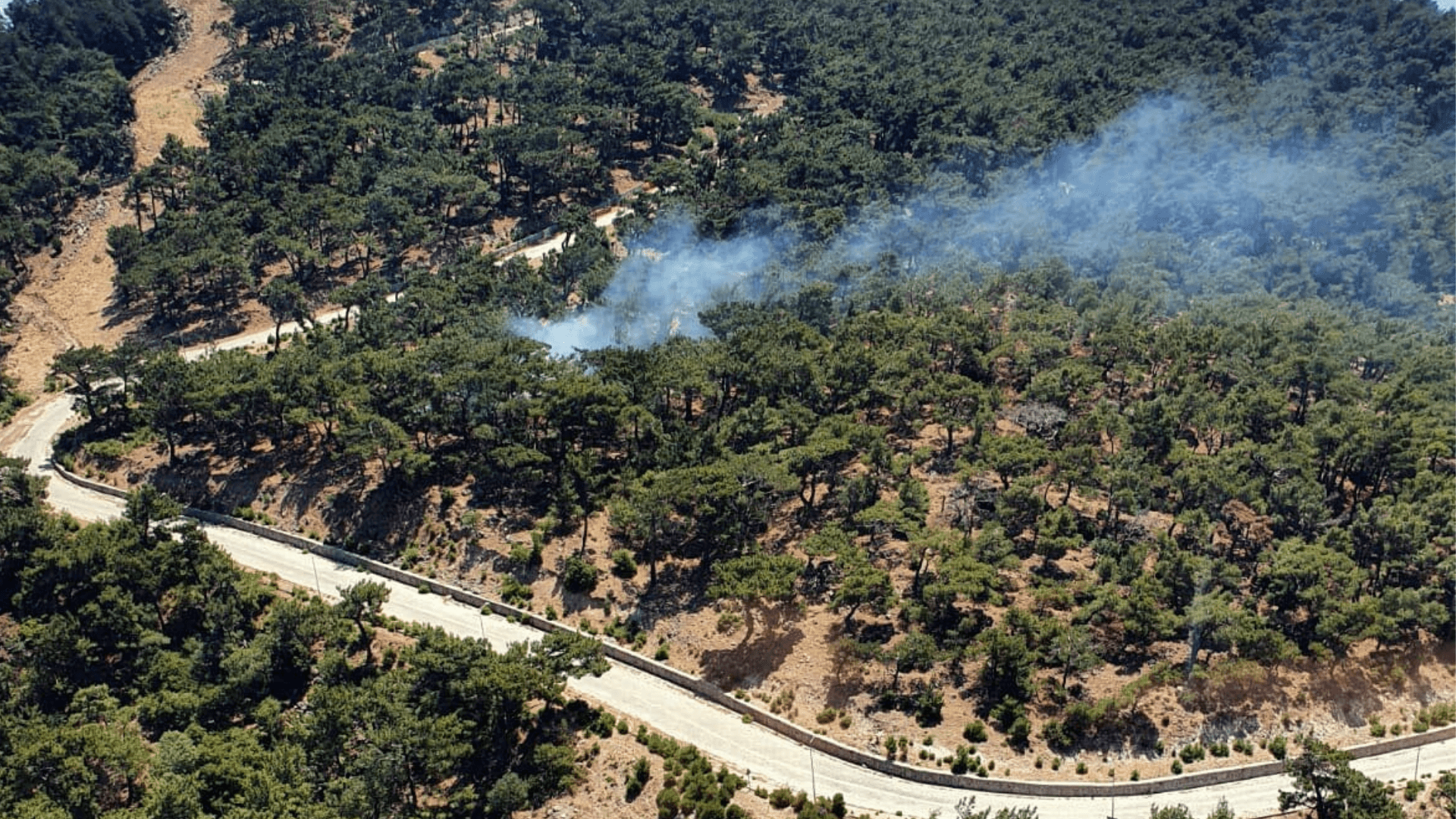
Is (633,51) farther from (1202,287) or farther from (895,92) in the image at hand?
(1202,287)

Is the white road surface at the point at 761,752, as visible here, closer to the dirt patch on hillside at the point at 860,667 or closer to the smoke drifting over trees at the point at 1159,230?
the dirt patch on hillside at the point at 860,667

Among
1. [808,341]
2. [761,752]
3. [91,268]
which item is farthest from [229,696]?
[91,268]

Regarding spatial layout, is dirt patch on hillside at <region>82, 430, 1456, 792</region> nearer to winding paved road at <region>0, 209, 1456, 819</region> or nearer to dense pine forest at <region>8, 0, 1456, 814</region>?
dense pine forest at <region>8, 0, 1456, 814</region>

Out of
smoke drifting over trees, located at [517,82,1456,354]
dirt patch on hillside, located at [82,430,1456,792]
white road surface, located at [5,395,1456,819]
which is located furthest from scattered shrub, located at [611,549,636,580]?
smoke drifting over trees, located at [517,82,1456,354]

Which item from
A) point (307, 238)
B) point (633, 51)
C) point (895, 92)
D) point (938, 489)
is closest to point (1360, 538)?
point (938, 489)

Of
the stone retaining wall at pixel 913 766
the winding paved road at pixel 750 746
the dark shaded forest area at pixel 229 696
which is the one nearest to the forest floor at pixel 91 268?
the winding paved road at pixel 750 746

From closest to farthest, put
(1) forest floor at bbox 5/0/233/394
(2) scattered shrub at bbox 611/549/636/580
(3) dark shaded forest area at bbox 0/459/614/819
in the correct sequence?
(3) dark shaded forest area at bbox 0/459/614/819
(2) scattered shrub at bbox 611/549/636/580
(1) forest floor at bbox 5/0/233/394

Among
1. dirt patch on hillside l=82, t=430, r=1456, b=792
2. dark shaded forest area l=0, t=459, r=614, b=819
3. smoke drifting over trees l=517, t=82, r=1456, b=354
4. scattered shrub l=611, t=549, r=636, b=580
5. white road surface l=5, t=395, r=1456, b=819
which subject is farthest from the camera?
smoke drifting over trees l=517, t=82, r=1456, b=354
